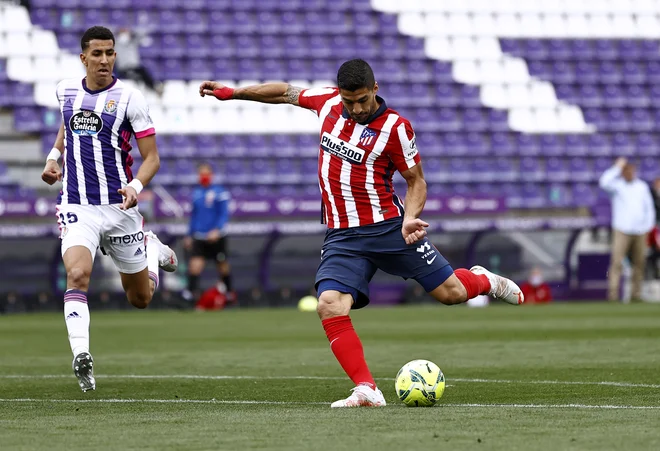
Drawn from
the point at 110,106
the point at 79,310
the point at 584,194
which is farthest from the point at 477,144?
the point at 79,310

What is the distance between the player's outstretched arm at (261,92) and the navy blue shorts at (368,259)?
841mm

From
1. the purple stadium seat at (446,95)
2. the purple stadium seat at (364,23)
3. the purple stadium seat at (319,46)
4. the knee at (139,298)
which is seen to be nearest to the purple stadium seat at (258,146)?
the purple stadium seat at (319,46)

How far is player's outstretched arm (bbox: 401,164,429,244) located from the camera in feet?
21.1

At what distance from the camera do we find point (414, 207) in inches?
259

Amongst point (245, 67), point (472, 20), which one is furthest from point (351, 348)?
point (472, 20)

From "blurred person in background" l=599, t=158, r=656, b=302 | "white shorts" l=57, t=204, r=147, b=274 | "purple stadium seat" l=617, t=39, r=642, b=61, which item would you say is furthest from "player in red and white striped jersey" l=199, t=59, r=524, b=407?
"purple stadium seat" l=617, t=39, r=642, b=61

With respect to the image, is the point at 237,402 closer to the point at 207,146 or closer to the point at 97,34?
the point at 97,34

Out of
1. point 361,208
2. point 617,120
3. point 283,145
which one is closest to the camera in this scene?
point 361,208

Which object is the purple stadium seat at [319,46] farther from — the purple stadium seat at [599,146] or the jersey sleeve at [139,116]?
the jersey sleeve at [139,116]

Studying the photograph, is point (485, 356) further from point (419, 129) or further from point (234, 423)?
point (419, 129)

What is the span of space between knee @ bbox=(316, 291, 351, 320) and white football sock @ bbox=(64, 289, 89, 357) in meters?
1.50

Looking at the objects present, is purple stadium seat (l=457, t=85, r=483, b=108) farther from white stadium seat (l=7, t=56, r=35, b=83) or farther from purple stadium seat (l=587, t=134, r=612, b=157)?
white stadium seat (l=7, t=56, r=35, b=83)

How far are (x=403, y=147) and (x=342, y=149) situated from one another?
0.35 m

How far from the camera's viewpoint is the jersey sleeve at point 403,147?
659 cm
